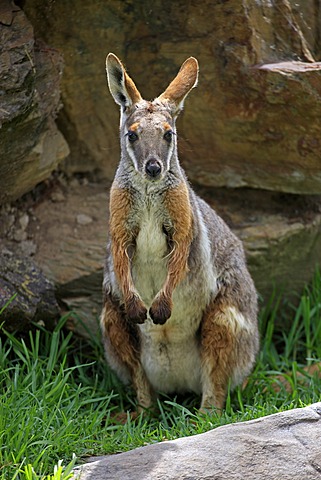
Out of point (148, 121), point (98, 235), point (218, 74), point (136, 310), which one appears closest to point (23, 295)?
point (98, 235)

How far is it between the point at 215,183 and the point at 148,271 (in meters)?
1.59

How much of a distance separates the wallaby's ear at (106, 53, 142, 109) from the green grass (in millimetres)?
1691

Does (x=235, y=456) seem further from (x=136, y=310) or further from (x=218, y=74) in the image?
(x=218, y=74)

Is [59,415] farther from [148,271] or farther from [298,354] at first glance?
[298,354]

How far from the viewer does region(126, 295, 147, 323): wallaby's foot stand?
5105 mm

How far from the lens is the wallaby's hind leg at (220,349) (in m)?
5.54

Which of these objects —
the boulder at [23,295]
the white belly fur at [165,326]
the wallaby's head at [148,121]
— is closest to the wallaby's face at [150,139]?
the wallaby's head at [148,121]

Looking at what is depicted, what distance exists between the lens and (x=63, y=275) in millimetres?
6293

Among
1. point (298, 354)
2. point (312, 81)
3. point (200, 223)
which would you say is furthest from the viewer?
point (298, 354)

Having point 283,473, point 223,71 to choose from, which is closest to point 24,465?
point 283,473

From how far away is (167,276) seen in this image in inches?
205

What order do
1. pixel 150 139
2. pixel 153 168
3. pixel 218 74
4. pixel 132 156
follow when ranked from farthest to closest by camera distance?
pixel 218 74 < pixel 132 156 < pixel 150 139 < pixel 153 168

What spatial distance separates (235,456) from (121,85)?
2297 mm

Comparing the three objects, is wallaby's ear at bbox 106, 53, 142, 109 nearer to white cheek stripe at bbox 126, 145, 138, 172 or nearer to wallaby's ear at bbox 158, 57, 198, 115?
wallaby's ear at bbox 158, 57, 198, 115
